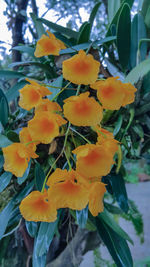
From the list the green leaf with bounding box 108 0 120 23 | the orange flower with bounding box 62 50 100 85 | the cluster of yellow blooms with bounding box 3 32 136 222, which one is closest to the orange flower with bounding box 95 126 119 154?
the cluster of yellow blooms with bounding box 3 32 136 222

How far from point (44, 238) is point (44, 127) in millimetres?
329

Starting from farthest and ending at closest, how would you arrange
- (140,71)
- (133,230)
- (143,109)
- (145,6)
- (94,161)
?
(133,230) < (145,6) < (143,109) < (140,71) < (94,161)

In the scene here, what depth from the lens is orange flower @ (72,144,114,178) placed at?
358mm

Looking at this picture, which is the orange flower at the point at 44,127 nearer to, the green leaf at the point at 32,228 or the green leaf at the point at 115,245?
the green leaf at the point at 32,228

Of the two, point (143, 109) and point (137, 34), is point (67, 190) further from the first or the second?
point (137, 34)

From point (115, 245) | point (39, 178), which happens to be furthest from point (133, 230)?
point (39, 178)

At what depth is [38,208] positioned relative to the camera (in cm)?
39

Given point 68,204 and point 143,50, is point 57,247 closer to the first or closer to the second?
point 68,204

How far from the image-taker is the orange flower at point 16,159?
0.40 metres

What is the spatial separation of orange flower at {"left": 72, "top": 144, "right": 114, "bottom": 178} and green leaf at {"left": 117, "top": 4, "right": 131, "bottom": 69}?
0.36m

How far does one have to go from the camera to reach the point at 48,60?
65 cm

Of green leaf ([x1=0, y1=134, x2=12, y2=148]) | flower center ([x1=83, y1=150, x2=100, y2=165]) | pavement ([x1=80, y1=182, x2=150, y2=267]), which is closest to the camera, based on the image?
flower center ([x1=83, y1=150, x2=100, y2=165])

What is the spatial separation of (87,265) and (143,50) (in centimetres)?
90

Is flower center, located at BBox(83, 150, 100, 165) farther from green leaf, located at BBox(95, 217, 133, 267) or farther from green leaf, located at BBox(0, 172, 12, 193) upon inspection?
green leaf, located at BBox(95, 217, 133, 267)
